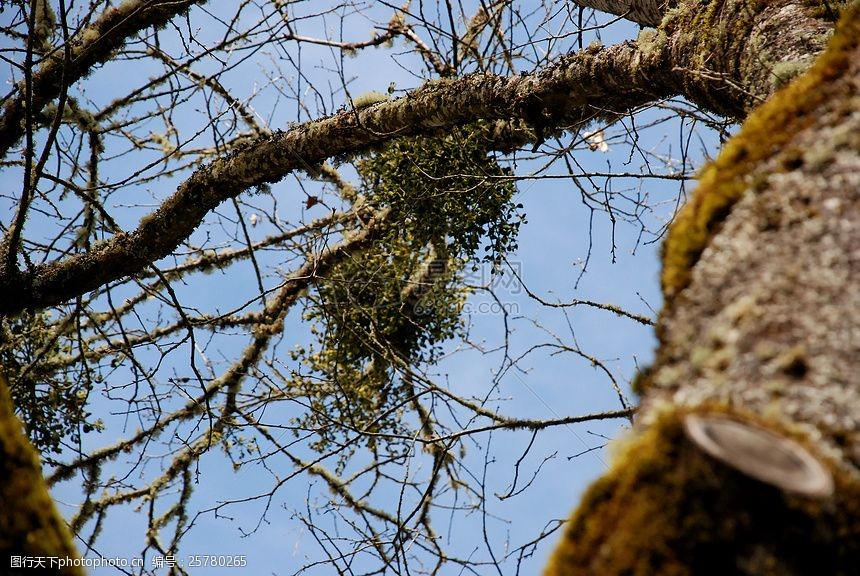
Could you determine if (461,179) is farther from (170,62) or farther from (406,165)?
(170,62)

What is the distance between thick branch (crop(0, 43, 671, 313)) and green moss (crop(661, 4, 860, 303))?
55.4 inches

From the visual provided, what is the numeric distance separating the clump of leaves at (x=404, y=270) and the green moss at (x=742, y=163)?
2.08 meters

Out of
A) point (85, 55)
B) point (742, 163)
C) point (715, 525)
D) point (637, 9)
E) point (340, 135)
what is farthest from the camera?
point (85, 55)

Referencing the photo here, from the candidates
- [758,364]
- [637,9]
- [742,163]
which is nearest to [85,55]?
[637,9]

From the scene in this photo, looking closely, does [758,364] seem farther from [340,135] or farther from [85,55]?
[85,55]

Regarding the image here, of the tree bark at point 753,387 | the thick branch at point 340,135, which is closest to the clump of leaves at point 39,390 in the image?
the thick branch at point 340,135

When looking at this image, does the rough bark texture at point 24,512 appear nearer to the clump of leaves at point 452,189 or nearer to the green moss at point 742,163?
the green moss at point 742,163

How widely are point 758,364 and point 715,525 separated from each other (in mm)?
216

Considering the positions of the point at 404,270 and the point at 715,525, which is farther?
the point at 404,270

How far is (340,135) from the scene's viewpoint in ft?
10.0

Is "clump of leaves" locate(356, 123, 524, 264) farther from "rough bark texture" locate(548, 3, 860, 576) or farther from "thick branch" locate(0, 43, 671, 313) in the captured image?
"rough bark texture" locate(548, 3, 860, 576)

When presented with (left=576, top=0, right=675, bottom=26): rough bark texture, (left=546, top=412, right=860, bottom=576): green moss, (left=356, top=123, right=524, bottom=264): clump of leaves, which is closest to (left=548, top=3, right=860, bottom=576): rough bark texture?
(left=546, top=412, right=860, bottom=576): green moss

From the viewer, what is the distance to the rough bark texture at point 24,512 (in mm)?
878

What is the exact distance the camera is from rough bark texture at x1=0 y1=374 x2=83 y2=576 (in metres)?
0.88
